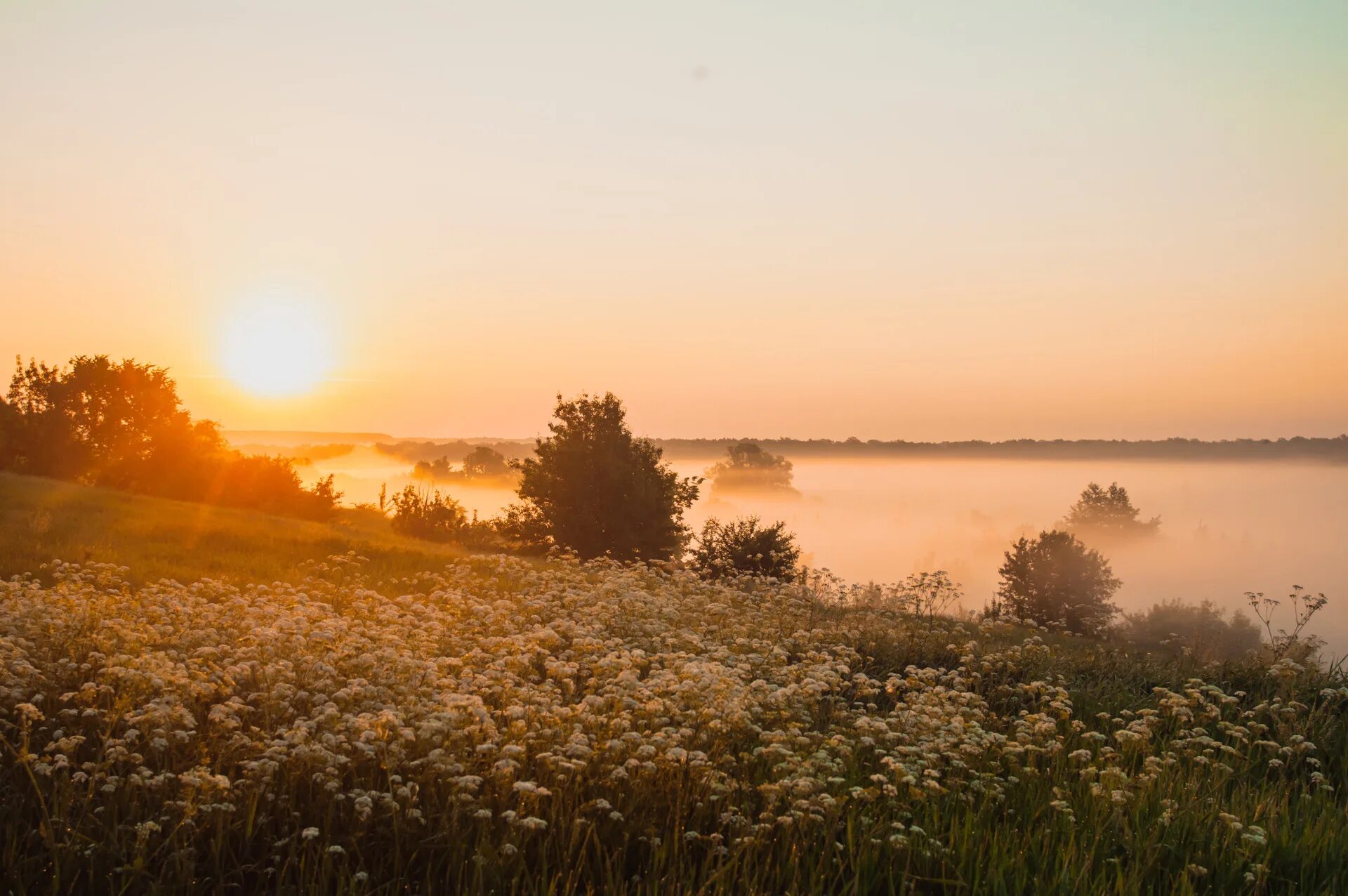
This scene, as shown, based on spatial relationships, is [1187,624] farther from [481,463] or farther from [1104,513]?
[481,463]

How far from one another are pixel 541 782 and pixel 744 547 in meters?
21.1

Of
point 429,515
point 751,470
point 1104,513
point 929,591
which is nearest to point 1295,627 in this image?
point 929,591

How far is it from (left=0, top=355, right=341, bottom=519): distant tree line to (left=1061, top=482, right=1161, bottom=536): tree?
6313 cm

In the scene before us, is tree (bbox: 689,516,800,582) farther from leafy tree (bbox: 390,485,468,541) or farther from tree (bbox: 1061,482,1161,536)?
tree (bbox: 1061,482,1161,536)

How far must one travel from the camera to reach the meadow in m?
4.89

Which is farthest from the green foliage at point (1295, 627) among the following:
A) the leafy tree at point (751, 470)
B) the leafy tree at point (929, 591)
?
the leafy tree at point (751, 470)

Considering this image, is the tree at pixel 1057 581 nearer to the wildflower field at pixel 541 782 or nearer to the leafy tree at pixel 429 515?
the leafy tree at pixel 429 515

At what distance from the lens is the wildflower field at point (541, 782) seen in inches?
192

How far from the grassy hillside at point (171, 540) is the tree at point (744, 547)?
24.2ft

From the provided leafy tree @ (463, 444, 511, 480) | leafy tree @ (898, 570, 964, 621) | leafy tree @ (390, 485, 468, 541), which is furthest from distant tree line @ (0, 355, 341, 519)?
leafy tree @ (463, 444, 511, 480)

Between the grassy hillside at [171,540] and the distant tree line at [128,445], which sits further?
the distant tree line at [128,445]

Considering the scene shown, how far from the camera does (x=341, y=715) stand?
18.9 ft

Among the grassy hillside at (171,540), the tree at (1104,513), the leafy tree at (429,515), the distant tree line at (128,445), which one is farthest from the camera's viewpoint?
the tree at (1104,513)

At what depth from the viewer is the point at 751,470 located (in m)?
112
